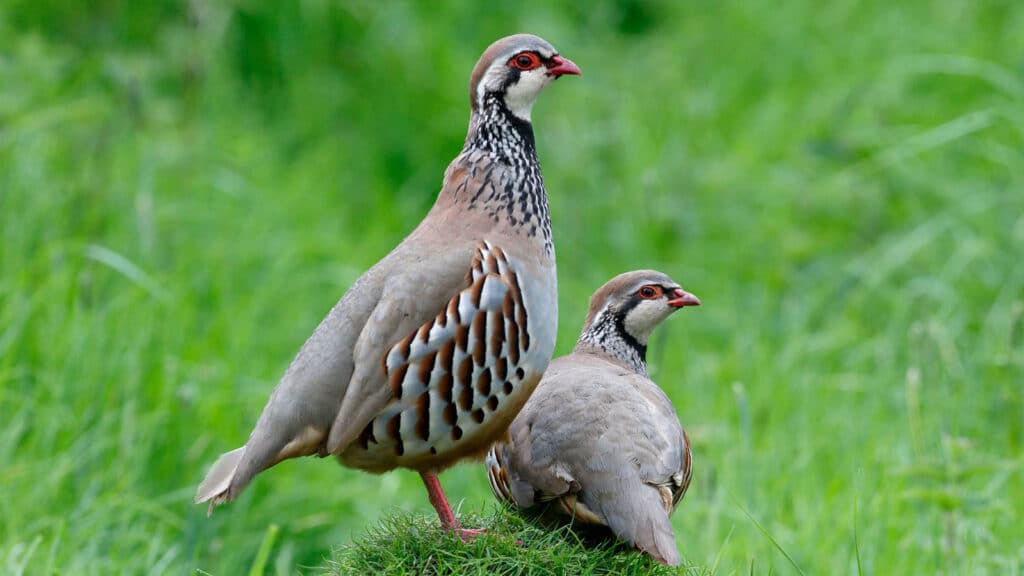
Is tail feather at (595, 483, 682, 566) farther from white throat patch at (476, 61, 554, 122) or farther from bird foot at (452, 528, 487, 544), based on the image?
white throat patch at (476, 61, 554, 122)

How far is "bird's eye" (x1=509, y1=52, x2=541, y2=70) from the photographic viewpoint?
3834 mm

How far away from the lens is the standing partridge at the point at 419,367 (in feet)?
11.3

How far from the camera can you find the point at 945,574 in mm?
4418

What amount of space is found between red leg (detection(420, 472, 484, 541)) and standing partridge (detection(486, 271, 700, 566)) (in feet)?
0.57

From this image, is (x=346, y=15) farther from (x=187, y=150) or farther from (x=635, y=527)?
(x=635, y=527)

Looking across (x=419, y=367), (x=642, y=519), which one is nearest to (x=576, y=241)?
(x=419, y=367)

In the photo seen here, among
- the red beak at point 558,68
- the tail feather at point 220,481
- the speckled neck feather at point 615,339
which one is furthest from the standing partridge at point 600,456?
the red beak at point 558,68

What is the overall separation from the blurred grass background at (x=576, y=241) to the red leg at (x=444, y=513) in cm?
79

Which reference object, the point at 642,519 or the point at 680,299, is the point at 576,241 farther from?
the point at 642,519

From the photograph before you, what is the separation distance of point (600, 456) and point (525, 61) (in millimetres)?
1173

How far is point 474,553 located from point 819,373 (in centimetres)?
399

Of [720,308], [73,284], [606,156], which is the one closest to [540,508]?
[73,284]

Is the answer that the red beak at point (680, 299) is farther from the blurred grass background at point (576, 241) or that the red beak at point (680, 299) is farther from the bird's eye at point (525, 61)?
the bird's eye at point (525, 61)

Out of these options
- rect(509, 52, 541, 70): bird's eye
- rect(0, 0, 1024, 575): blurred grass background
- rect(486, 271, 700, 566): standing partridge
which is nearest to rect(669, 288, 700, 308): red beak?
rect(486, 271, 700, 566): standing partridge
